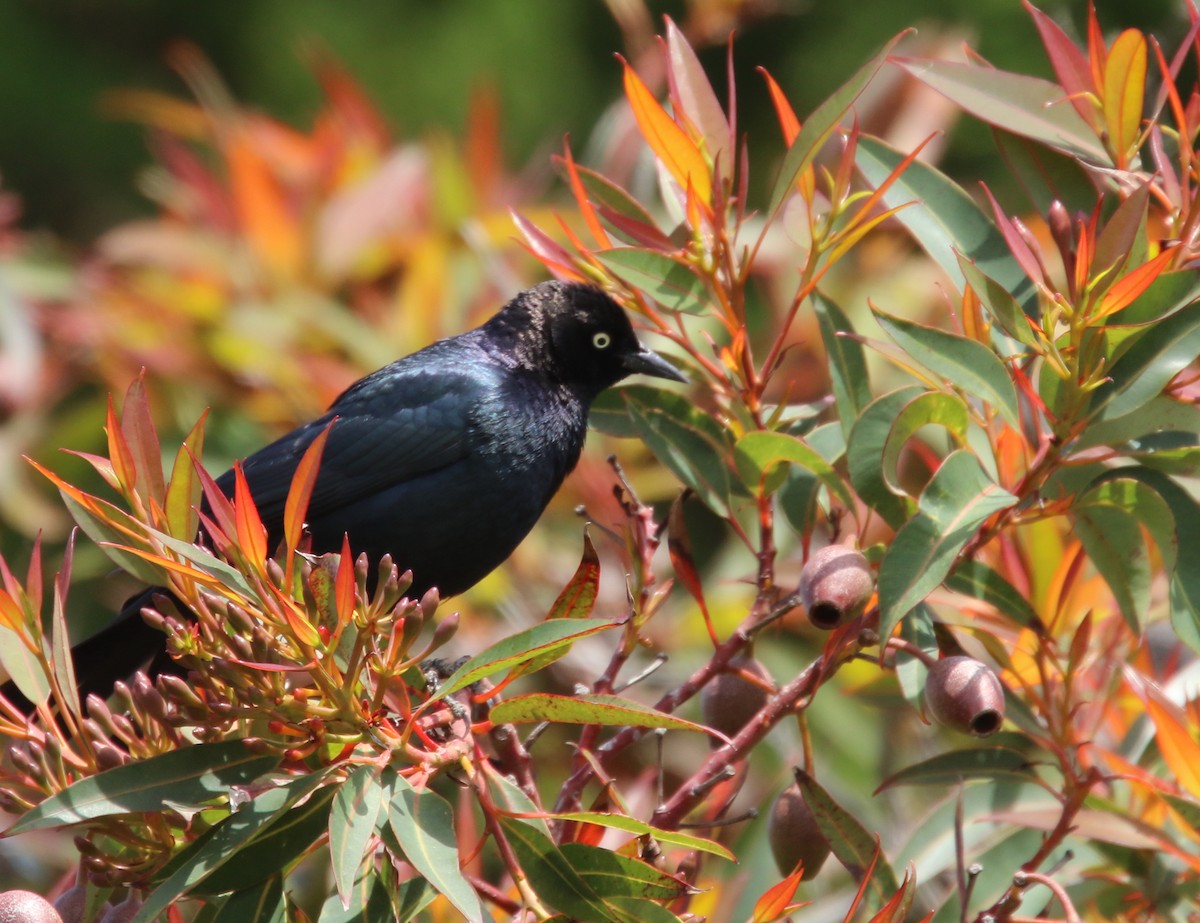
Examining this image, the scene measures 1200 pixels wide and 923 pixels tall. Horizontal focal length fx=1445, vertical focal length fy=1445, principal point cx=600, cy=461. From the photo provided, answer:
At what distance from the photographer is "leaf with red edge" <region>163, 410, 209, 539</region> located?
165 cm

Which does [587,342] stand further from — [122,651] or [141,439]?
[141,439]

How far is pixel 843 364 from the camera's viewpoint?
194 cm

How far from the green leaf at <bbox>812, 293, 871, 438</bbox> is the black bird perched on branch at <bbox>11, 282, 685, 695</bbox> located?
72 centimetres

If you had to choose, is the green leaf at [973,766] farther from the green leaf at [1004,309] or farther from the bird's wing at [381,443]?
the bird's wing at [381,443]

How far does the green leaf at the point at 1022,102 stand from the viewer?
6.23ft

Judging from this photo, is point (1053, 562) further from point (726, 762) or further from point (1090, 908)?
point (726, 762)

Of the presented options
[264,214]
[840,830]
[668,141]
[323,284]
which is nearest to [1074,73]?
[668,141]

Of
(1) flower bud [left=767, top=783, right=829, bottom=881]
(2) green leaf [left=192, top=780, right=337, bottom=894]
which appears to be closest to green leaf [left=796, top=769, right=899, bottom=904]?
(1) flower bud [left=767, top=783, right=829, bottom=881]

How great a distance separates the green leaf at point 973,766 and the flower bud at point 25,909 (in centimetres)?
108

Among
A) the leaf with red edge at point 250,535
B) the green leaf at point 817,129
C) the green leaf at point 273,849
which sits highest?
the green leaf at point 817,129

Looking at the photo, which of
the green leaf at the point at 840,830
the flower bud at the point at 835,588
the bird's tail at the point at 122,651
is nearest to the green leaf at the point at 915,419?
the flower bud at the point at 835,588

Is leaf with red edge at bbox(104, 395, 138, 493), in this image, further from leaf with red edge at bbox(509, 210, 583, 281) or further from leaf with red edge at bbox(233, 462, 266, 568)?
leaf with red edge at bbox(509, 210, 583, 281)

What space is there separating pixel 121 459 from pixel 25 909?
488 millimetres

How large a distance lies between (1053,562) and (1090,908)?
1.81 ft
